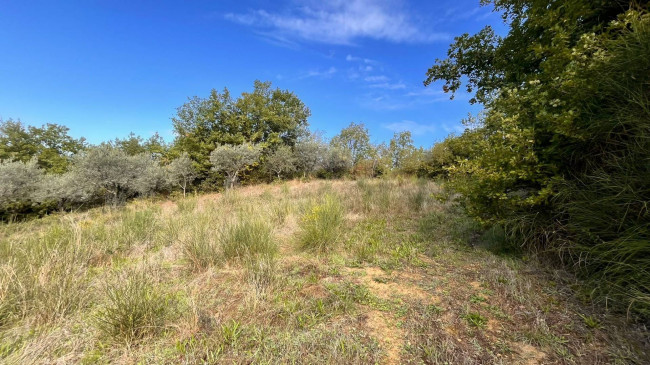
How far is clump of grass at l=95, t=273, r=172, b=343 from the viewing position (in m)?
1.64

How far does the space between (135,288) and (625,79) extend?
4.60 m

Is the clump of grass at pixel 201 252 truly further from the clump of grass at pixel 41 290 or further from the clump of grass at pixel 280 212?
the clump of grass at pixel 280 212

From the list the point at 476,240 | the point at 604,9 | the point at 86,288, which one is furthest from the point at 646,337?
the point at 86,288

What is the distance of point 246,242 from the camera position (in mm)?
3201

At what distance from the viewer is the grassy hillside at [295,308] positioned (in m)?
1.51

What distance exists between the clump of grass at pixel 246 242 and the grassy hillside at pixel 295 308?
0.06 ft

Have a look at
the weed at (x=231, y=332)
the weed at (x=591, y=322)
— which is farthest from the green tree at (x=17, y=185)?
the weed at (x=591, y=322)

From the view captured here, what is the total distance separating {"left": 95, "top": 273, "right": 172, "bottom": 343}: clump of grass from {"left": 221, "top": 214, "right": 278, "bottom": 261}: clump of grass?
110 cm

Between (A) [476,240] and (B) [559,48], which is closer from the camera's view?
(B) [559,48]

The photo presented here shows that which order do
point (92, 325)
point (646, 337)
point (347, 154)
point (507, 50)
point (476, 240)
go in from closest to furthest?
point (646, 337) → point (92, 325) → point (476, 240) → point (507, 50) → point (347, 154)

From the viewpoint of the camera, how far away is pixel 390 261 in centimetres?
305

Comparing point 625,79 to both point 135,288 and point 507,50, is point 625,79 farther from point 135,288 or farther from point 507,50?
point 135,288

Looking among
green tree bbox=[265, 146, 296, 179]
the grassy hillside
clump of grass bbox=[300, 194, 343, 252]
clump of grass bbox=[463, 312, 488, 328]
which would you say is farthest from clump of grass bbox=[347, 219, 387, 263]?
green tree bbox=[265, 146, 296, 179]

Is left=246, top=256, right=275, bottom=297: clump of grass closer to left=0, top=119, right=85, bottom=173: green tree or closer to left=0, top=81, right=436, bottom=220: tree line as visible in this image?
left=0, top=81, right=436, bottom=220: tree line
